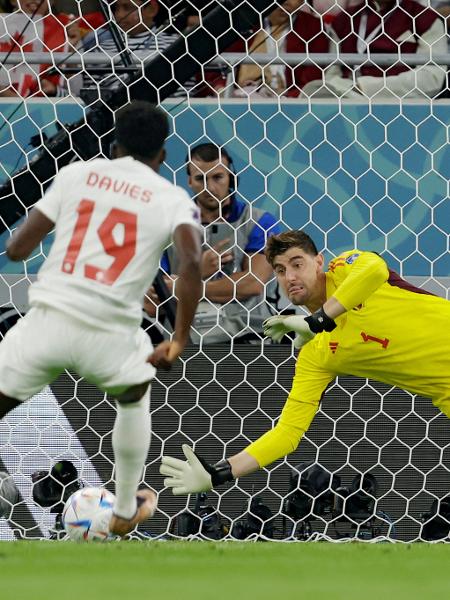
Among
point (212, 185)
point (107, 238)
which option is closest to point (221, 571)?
point (107, 238)

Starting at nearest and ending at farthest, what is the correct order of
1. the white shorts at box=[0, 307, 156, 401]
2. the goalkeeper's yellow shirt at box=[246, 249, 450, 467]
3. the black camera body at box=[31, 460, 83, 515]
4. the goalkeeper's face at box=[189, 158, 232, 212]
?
the white shorts at box=[0, 307, 156, 401] < the goalkeeper's yellow shirt at box=[246, 249, 450, 467] < the black camera body at box=[31, 460, 83, 515] < the goalkeeper's face at box=[189, 158, 232, 212]

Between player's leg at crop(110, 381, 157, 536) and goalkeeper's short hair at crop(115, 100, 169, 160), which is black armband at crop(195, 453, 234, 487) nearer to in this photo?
player's leg at crop(110, 381, 157, 536)

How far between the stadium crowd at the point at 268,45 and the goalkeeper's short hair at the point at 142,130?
265cm

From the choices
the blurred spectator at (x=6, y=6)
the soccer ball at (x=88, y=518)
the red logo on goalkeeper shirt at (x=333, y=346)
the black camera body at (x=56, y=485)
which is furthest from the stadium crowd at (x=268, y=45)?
the soccer ball at (x=88, y=518)

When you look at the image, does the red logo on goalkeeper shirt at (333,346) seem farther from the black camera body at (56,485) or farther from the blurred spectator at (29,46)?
the blurred spectator at (29,46)

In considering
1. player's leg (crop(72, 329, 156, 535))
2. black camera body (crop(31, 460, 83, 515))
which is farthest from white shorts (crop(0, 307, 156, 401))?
black camera body (crop(31, 460, 83, 515))

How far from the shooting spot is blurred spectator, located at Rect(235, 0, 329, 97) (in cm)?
711

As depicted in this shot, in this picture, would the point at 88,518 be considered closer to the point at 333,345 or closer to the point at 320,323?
the point at 320,323

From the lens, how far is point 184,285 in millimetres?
4086

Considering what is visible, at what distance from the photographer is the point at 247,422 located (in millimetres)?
6547

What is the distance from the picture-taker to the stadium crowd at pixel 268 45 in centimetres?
695

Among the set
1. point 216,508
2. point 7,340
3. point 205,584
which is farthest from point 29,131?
point 205,584

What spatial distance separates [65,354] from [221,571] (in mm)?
824

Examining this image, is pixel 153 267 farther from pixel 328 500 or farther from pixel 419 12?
pixel 419 12
